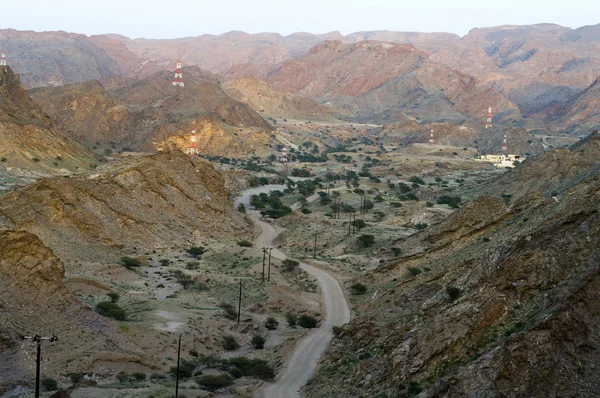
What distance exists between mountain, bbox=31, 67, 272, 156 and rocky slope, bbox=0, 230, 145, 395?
10688 cm

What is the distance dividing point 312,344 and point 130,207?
3430 centimetres

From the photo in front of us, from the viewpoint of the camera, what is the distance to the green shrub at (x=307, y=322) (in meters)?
41.2

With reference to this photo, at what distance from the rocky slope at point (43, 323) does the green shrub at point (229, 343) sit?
220 inches

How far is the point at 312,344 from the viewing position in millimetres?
36312

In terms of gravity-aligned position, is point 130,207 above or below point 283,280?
above

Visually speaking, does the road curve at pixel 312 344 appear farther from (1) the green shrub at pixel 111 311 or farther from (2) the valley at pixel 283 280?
(1) the green shrub at pixel 111 311

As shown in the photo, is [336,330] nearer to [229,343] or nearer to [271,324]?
[229,343]

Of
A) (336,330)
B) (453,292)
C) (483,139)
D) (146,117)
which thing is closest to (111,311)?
(336,330)

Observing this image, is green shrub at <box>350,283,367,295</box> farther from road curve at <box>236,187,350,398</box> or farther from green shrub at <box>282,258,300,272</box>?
green shrub at <box>282,258,300,272</box>

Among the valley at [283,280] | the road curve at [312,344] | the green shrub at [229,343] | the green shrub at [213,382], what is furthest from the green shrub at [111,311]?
the road curve at [312,344]

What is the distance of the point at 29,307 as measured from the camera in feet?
110

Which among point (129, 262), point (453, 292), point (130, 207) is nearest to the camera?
point (453, 292)

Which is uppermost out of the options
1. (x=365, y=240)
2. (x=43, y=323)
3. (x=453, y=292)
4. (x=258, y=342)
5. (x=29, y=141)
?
(x=453, y=292)

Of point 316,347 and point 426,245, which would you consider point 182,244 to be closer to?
point 426,245
